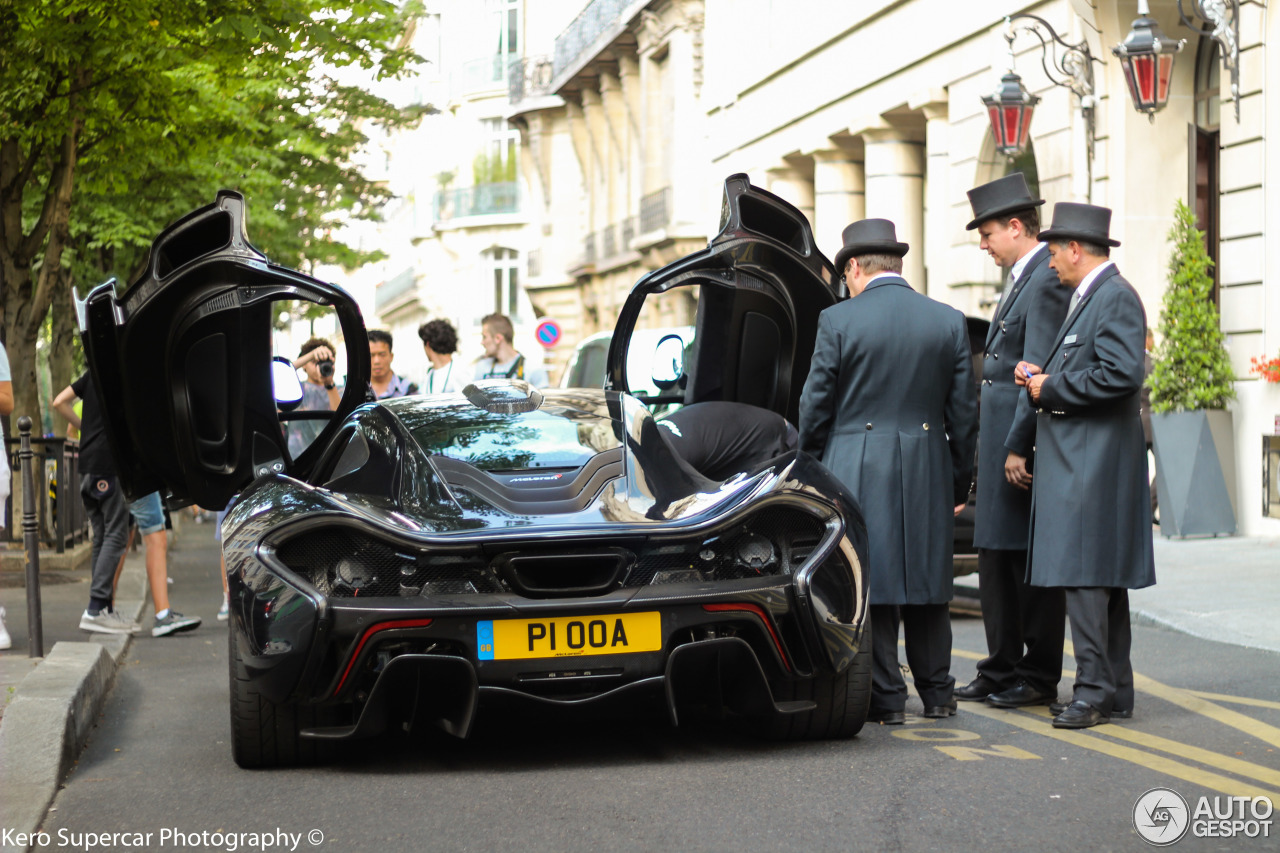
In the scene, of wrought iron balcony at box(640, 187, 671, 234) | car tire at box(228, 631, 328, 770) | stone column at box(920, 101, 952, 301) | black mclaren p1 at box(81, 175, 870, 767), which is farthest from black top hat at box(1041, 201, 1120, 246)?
wrought iron balcony at box(640, 187, 671, 234)

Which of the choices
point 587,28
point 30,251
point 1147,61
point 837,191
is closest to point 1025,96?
point 1147,61

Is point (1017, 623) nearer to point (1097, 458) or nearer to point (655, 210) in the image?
point (1097, 458)

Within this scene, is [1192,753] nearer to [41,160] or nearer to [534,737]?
[534,737]

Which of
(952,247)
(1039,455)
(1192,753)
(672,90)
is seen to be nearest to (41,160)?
(952,247)

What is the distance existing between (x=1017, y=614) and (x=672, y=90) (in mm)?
30516

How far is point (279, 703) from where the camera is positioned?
5199 millimetres

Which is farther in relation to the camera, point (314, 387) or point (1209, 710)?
point (314, 387)

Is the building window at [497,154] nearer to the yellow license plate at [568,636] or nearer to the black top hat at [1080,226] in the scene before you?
the black top hat at [1080,226]

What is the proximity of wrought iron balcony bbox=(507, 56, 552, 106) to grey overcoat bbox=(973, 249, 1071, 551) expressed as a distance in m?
41.5

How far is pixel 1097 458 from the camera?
6141mm

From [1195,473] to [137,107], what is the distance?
9292mm

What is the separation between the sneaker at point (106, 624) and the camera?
31.3 feet

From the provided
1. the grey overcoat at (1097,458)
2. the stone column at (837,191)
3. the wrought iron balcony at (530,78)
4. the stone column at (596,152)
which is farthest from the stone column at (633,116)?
the grey overcoat at (1097,458)

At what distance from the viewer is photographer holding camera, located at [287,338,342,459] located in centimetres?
1009
